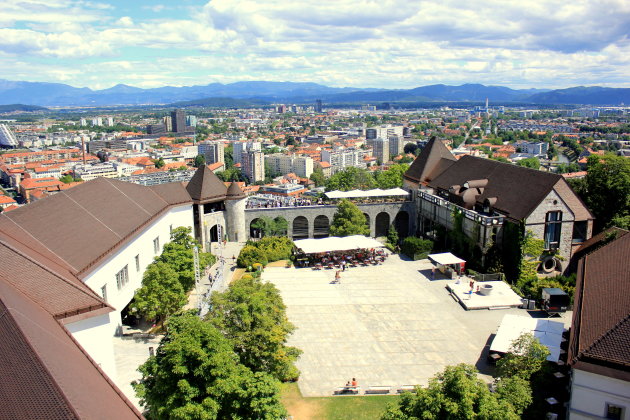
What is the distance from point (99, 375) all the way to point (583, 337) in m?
18.4

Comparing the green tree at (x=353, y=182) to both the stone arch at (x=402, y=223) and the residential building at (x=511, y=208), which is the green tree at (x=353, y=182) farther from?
the residential building at (x=511, y=208)

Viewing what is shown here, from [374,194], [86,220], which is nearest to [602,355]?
[86,220]

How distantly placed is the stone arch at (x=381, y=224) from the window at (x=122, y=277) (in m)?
30.1

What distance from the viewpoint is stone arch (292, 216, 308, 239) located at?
5516cm

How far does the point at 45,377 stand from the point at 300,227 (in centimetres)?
4362

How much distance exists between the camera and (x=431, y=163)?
2247 inches

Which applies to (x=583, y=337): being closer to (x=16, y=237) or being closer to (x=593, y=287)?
(x=593, y=287)

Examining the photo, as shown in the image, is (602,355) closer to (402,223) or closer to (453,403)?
(453,403)

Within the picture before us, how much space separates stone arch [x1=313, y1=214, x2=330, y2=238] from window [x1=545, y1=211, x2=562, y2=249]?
75.2 ft

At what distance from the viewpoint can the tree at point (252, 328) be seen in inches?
895

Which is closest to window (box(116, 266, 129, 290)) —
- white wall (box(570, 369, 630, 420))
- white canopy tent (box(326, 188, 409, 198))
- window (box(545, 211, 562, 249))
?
white wall (box(570, 369, 630, 420))

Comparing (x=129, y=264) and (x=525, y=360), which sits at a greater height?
(x=129, y=264)

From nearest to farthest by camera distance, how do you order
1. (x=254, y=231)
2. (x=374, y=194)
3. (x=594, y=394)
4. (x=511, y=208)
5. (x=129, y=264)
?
1. (x=594, y=394)
2. (x=129, y=264)
3. (x=511, y=208)
4. (x=254, y=231)
5. (x=374, y=194)

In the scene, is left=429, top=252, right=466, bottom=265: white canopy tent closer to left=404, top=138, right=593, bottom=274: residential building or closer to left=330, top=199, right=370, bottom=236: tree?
left=404, top=138, right=593, bottom=274: residential building
